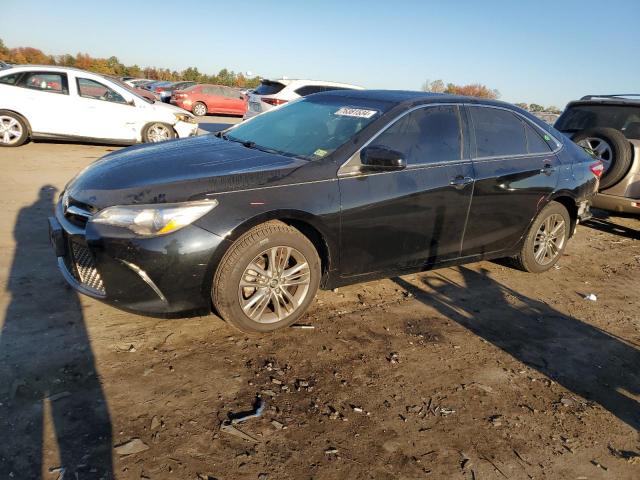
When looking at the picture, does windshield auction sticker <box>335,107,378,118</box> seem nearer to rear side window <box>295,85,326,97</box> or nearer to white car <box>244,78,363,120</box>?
white car <box>244,78,363,120</box>

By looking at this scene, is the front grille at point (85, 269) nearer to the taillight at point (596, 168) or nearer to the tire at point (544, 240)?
the tire at point (544, 240)

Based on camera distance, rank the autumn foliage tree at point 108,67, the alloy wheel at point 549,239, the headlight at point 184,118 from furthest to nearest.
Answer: the autumn foliage tree at point 108,67
the headlight at point 184,118
the alloy wheel at point 549,239

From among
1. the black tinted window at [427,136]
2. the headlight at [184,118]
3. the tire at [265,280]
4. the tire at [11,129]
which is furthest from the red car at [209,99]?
the tire at [265,280]

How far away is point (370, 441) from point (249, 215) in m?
1.47

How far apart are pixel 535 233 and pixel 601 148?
237 centimetres

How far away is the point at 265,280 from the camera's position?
327 cm

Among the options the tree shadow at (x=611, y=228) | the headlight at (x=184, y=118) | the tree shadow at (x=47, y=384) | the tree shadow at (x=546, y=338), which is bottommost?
the tree shadow at (x=611, y=228)

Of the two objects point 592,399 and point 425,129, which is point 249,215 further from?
point 592,399

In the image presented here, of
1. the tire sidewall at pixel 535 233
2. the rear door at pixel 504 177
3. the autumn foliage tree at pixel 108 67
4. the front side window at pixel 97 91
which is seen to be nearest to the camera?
the rear door at pixel 504 177

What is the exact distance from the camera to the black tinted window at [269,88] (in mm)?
12805

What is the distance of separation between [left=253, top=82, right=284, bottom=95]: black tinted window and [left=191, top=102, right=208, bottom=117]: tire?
39.0 ft

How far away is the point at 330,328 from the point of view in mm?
3562

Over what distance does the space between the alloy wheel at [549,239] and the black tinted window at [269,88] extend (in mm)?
9248

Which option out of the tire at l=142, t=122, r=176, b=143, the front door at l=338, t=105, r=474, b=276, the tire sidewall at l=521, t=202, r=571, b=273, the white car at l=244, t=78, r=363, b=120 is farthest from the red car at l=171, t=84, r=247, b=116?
the front door at l=338, t=105, r=474, b=276
